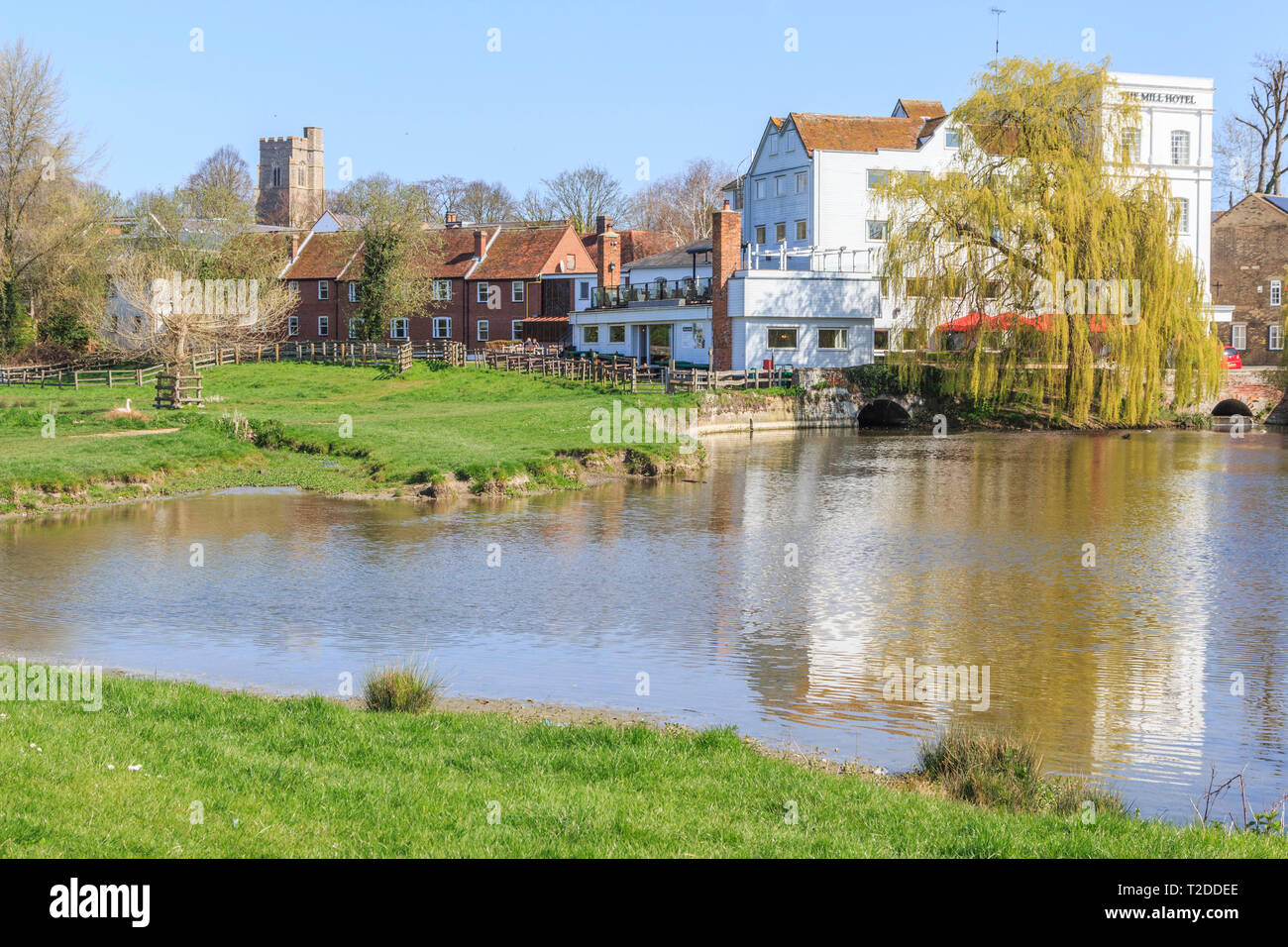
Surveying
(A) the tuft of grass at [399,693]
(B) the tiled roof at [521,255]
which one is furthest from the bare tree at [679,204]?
(A) the tuft of grass at [399,693]

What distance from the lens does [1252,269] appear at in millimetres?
71562

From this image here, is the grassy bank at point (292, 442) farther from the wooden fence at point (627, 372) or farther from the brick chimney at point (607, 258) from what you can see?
the brick chimney at point (607, 258)

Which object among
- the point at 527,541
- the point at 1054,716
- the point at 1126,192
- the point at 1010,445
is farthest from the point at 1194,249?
the point at 1054,716

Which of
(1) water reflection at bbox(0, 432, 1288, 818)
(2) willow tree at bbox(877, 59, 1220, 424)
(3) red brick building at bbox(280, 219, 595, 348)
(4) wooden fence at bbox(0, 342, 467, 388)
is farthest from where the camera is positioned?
(3) red brick building at bbox(280, 219, 595, 348)

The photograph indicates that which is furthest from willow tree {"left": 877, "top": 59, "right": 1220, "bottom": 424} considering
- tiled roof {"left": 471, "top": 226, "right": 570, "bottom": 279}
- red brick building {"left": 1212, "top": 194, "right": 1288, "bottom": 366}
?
tiled roof {"left": 471, "top": 226, "right": 570, "bottom": 279}

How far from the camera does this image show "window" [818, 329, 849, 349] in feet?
189

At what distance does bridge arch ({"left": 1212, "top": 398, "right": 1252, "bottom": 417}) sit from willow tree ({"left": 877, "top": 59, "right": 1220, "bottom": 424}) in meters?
7.66

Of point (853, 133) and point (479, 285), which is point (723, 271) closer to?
Answer: point (853, 133)

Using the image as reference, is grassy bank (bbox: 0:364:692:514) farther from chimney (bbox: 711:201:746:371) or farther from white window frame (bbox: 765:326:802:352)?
white window frame (bbox: 765:326:802:352)

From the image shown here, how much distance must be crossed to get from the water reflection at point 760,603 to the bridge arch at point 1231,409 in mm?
25612

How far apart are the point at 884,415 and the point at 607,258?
23654 millimetres

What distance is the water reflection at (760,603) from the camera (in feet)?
42.6

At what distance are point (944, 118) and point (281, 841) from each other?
64.6 metres

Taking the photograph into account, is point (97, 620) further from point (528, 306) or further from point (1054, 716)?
point (528, 306)
